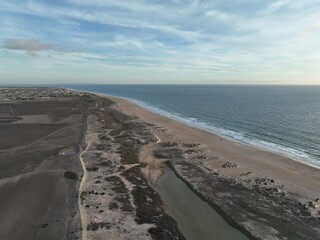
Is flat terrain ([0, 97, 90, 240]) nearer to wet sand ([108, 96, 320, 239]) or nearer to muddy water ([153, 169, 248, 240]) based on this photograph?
muddy water ([153, 169, 248, 240])

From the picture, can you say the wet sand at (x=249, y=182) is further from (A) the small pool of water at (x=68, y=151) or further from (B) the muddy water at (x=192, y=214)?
(A) the small pool of water at (x=68, y=151)

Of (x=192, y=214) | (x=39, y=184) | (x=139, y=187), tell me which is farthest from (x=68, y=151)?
(x=192, y=214)

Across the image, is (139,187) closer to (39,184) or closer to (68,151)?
(39,184)

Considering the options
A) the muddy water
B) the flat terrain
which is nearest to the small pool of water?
the flat terrain

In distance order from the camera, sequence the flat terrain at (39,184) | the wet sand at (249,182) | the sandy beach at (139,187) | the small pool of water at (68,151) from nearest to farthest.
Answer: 1. the flat terrain at (39,184)
2. the sandy beach at (139,187)
3. the wet sand at (249,182)
4. the small pool of water at (68,151)

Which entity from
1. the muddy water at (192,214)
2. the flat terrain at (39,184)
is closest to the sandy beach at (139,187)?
the flat terrain at (39,184)

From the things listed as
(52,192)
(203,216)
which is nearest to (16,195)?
(52,192)
